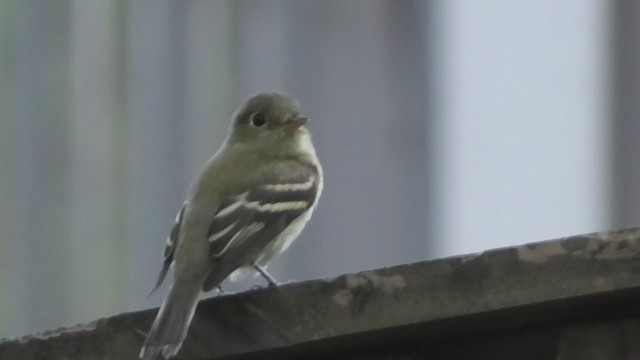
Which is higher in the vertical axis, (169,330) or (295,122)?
(169,330)

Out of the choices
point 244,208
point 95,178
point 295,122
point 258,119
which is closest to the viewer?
point 244,208

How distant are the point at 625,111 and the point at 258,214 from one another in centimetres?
303

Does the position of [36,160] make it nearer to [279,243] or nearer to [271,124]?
[271,124]

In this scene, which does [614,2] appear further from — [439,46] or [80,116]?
[80,116]

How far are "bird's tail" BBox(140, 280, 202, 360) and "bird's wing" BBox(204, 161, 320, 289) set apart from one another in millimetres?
448

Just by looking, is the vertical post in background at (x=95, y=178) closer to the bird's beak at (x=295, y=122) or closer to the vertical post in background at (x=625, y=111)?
the bird's beak at (x=295, y=122)

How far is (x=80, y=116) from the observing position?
18.9 ft

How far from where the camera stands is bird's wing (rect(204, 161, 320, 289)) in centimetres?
343

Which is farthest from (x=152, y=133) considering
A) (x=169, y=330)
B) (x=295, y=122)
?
(x=169, y=330)

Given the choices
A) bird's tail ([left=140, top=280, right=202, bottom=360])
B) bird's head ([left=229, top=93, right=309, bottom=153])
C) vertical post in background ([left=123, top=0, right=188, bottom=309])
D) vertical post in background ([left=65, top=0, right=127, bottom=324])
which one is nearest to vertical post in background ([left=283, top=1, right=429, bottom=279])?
vertical post in background ([left=123, top=0, right=188, bottom=309])

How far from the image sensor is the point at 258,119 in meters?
4.45

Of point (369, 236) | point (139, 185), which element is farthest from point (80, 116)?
point (369, 236)

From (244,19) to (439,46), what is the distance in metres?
0.81

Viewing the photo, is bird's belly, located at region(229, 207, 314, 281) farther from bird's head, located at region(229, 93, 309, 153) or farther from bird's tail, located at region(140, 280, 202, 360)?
bird's tail, located at region(140, 280, 202, 360)
